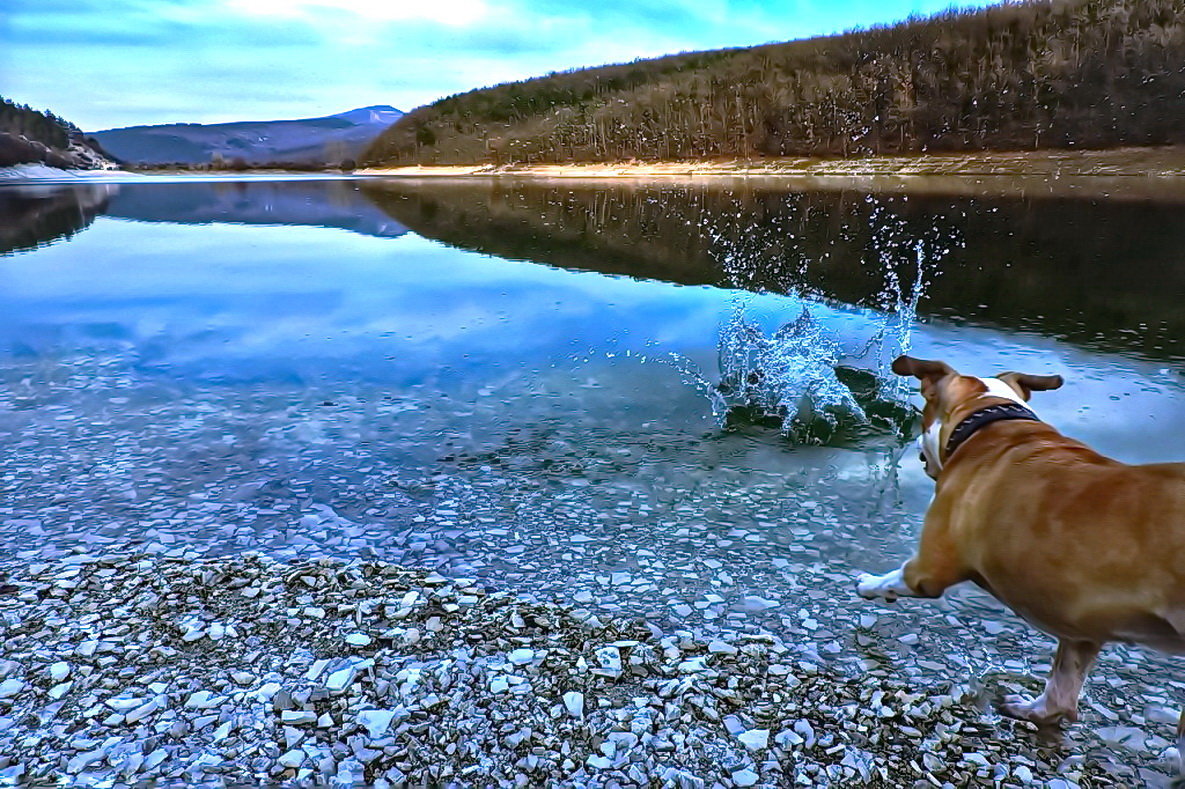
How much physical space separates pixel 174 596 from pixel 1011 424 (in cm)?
579

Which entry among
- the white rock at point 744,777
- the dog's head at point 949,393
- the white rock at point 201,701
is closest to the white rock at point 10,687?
the white rock at point 201,701

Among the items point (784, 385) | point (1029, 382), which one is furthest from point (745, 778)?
point (784, 385)

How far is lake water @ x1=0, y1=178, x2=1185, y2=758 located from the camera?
6.52m

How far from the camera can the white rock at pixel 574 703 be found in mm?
4734

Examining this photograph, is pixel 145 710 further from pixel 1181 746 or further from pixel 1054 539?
pixel 1181 746

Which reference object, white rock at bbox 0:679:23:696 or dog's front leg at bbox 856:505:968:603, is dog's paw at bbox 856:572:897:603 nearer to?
dog's front leg at bbox 856:505:968:603

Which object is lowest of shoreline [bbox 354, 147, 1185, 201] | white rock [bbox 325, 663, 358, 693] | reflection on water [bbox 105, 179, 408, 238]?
reflection on water [bbox 105, 179, 408, 238]

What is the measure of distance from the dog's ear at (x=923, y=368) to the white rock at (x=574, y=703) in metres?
3.05

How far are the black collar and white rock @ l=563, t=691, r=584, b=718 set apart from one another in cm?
277

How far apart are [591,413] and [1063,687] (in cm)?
681

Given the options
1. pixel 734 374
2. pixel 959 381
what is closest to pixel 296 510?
pixel 959 381

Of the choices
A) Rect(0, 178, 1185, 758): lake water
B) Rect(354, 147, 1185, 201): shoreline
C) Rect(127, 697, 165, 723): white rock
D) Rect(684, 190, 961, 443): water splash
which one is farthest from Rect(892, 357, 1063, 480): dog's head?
Rect(354, 147, 1185, 201): shoreline

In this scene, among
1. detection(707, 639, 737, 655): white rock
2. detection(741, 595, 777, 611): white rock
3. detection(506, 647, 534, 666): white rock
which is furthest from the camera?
detection(741, 595, 777, 611): white rock

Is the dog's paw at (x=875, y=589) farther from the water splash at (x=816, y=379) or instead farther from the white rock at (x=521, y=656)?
the water splash at (x=816, y=379)
